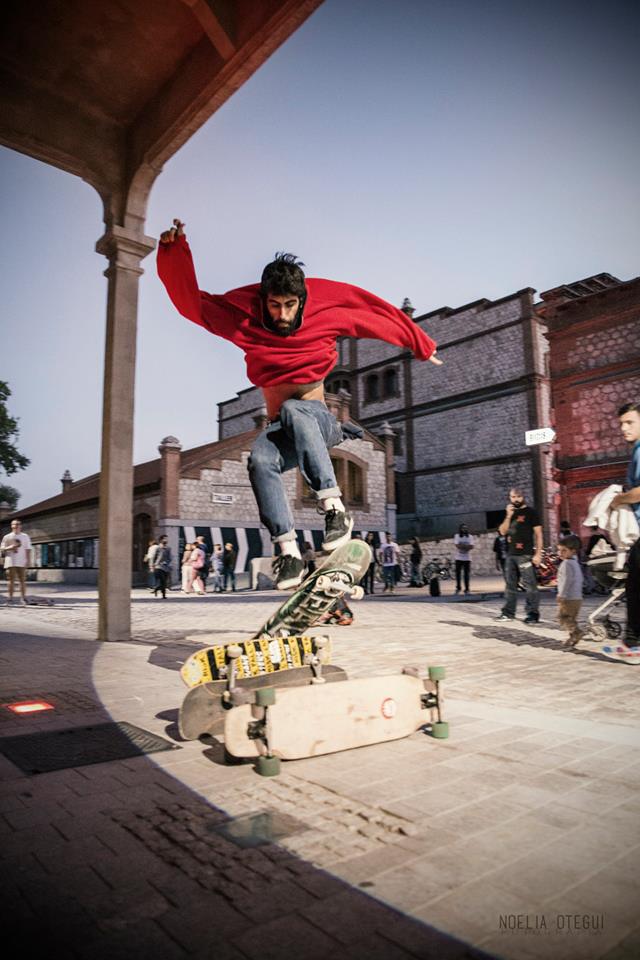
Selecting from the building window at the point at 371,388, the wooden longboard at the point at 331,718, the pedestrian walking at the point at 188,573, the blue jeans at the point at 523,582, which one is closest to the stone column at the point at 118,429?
the wooden longboard at the point at 331,718

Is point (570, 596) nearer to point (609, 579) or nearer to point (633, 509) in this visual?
point (609, 579)

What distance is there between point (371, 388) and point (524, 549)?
28.5 metres

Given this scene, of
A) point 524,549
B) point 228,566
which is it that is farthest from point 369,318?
point 228,566

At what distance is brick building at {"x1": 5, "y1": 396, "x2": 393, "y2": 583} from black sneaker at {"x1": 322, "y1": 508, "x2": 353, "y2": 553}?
20381 mm

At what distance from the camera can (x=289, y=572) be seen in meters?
3.24

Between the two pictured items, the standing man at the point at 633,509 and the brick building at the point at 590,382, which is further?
the brick building at the point at 590,382

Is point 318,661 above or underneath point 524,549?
underneath

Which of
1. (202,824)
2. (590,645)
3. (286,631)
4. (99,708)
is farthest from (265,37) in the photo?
(590,645)

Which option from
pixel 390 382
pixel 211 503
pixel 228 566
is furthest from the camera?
pixel 390 382

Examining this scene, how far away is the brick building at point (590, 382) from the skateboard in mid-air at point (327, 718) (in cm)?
1549

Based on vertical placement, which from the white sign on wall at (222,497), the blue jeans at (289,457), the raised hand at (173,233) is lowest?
the blue jeans at (289,457)

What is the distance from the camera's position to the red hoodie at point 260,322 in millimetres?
3248

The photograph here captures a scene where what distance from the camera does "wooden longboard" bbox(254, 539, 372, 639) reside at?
3.00 meters

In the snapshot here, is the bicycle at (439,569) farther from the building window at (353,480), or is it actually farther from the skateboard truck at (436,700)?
the skateboard truck at (436,700)
